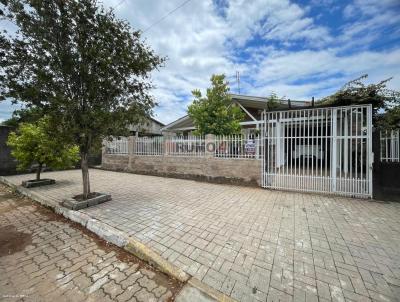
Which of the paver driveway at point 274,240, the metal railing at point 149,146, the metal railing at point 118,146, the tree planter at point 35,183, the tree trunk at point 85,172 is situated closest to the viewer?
the paver driveway at point 274,240

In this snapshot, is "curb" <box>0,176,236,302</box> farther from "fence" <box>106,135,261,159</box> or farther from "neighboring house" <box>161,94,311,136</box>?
"neighboring house" <box>161,94,311,136</box>

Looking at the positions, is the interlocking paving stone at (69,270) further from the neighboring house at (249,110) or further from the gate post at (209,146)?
the neighboring house at (249,110)

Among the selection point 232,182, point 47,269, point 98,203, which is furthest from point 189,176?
point 47,269

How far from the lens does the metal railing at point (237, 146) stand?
24.5ft

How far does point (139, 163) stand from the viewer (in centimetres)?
1058

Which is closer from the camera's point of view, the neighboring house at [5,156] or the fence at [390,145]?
the fence at [390,145]

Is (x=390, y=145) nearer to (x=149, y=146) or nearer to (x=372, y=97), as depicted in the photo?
(x=372, y=97)

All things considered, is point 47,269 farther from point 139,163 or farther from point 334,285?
point 139,163

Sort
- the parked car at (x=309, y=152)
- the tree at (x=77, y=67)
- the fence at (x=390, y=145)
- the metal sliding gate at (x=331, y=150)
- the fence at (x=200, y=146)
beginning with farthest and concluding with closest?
the fence at (x=200, y=146) < the parked car at (x=309, y=152) < the metal sliding gate at (x=331, y=150) < the fence at (x=390, y=145) < the tree at (x=77, y=67)

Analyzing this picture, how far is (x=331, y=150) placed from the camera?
6.29 metres

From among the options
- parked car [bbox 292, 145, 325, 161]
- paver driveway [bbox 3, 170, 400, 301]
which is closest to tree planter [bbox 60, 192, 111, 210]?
paver driveway [bbox 3, 170, 400, 301]

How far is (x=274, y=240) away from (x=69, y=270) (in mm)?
3240

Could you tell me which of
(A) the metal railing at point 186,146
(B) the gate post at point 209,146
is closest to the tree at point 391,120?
(B) the gate post at point 209,146

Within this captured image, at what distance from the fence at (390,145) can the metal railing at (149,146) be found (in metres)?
8.66
